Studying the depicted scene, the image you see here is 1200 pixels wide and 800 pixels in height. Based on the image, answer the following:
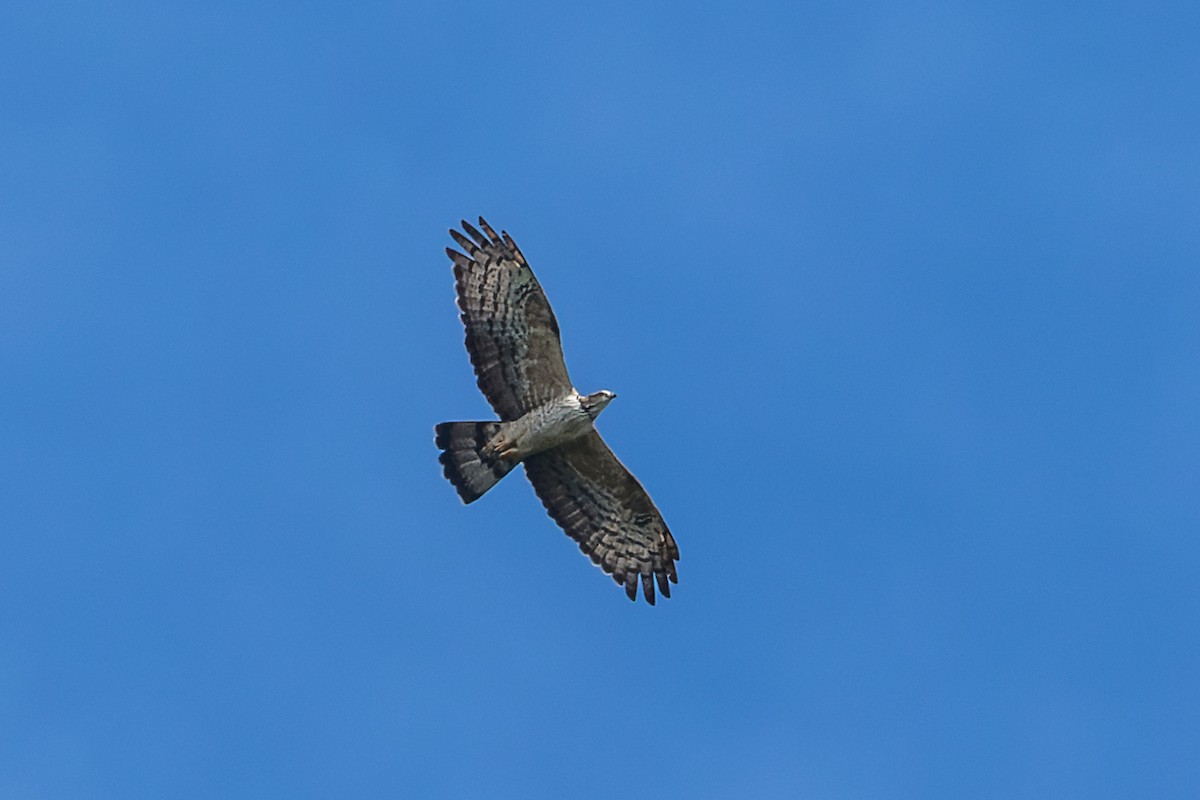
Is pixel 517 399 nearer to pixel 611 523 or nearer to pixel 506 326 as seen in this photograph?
pixel 506 326

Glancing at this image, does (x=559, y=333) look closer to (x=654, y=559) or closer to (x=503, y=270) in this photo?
(x=503, y=270)

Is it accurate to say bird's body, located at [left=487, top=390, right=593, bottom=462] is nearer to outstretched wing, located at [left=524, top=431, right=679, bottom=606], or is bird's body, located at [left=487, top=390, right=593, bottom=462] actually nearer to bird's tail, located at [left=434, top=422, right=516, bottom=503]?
bird's tail, located at [left=434, top=422, right=516, bottom=503]

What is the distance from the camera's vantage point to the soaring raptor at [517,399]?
25.2 metres

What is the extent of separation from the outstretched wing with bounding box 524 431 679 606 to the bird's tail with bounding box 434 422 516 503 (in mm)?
656

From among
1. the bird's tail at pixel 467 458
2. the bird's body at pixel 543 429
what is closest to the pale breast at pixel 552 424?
the bird's body at pixel 543 429

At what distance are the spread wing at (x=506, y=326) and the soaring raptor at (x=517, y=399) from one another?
1 cm

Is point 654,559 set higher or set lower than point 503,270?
lower

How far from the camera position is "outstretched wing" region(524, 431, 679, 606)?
26.1 meters

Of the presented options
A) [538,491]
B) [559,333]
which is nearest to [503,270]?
[559,333]

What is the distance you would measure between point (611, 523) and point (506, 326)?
2936 millimetres

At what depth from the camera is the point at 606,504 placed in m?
26.2

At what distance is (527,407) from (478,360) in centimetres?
83

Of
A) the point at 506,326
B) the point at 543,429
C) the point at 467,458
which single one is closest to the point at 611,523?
the point at 543,429

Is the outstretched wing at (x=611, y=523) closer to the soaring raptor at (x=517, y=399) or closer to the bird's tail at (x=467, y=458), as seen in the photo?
the soaring raptor at (x=517, y=399)
